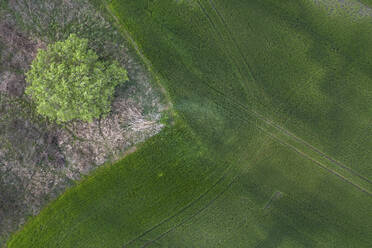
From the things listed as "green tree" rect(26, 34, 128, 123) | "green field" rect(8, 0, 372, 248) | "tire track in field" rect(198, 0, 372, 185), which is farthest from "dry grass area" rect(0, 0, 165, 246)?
"tire track in field" rect(198, 0, 372, 185)

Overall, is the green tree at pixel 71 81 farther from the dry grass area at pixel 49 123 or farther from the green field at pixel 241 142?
the green field at pixel 241 142

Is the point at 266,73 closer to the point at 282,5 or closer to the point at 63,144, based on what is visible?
the point at 282,5

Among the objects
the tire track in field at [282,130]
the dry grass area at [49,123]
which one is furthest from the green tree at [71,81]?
the tire track in field at [282,130]

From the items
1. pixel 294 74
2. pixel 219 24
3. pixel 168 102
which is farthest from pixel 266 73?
pixel 168 102

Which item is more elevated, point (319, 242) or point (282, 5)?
point (282, 5)

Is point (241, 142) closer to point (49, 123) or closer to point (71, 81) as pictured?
point (71, 81)

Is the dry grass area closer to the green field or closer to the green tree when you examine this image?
the green field
